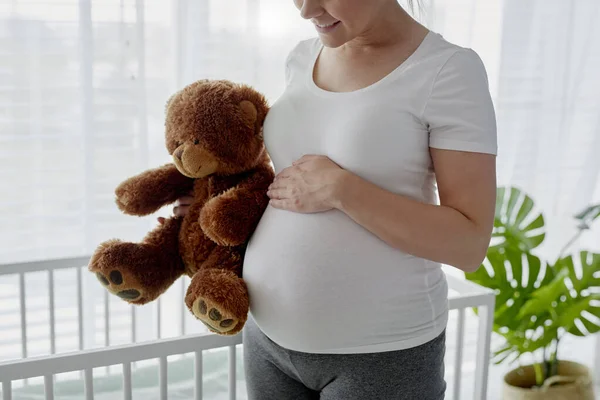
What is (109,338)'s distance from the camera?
1816 millimetres

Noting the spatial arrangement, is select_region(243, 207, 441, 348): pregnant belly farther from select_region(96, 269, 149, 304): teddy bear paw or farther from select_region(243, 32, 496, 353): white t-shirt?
select_region(96, 269, 149, 304): teddy bear paw

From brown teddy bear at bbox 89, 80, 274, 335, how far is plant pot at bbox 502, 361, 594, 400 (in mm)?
1386

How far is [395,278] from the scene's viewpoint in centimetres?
99

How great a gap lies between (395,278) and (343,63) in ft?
1.06

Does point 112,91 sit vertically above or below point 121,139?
above

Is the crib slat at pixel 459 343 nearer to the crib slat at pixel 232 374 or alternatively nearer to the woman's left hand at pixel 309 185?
the crib slat at pixel 232 374

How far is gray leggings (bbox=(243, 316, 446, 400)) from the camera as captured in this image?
1.00m

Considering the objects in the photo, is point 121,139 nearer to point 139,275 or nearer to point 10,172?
point 10,172

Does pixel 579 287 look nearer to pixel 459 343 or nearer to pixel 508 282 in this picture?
pixel 508 282

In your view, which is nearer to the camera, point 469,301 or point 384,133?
point 384,133

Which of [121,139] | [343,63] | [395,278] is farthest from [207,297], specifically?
[121,139]

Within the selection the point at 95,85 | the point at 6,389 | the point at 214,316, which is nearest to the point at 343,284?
the point at 214,316

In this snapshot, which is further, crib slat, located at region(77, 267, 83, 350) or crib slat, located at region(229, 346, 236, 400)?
crib slat, located at region(77, 267, 83, 350)

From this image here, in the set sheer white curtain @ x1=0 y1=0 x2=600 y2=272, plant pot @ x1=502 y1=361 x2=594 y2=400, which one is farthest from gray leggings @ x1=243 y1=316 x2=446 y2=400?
plant pot @ x1=502 y1=361 x2=594 y2=400
